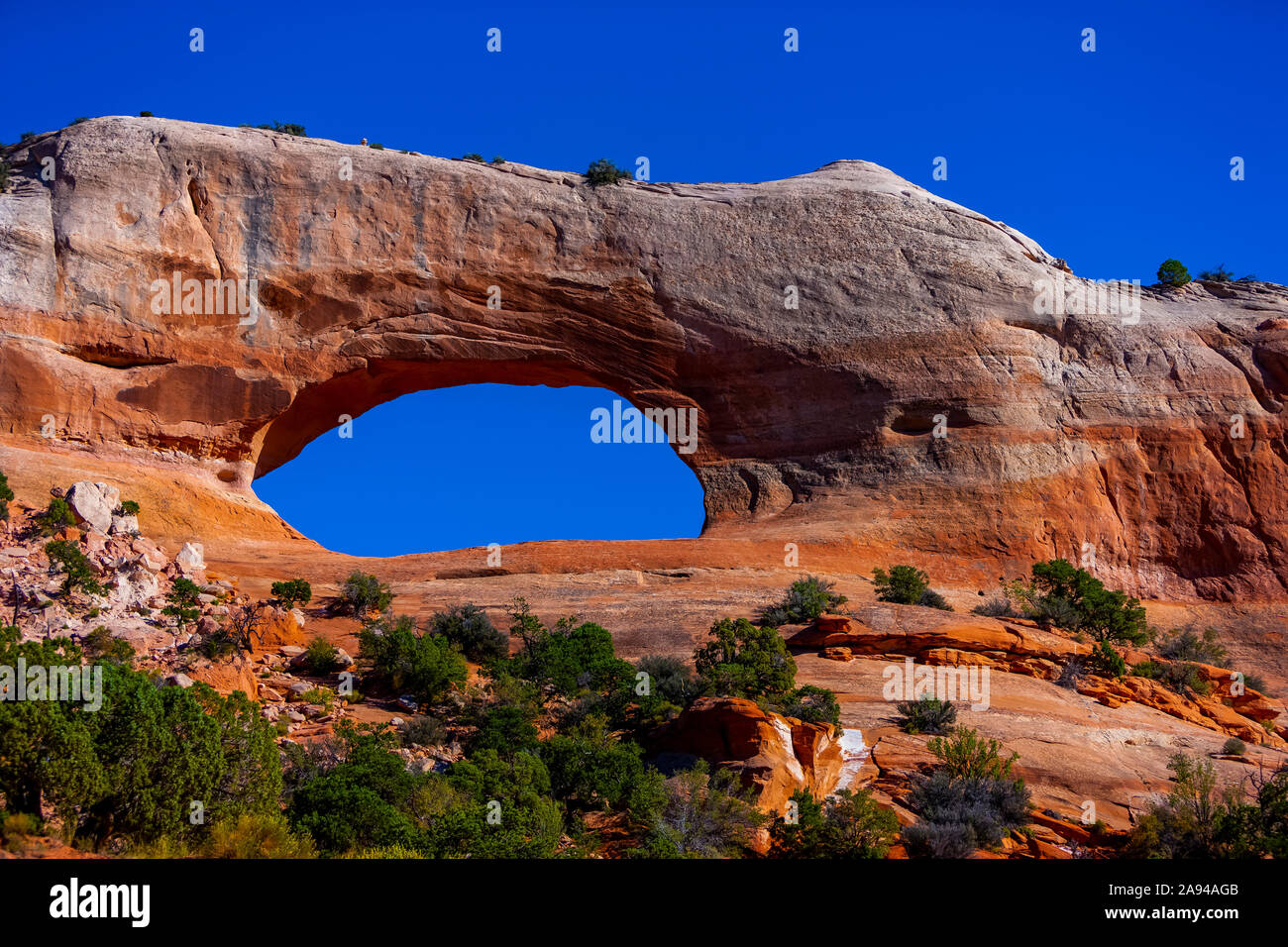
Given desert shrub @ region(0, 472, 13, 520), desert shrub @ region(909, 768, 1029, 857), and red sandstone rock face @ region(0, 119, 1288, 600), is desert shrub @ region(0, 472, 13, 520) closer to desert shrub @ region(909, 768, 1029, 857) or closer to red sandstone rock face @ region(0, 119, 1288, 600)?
red sandstone rock face @ region(0, 119, 1288, 600)

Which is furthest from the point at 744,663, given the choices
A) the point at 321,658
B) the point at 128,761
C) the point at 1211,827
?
the point at 128,761

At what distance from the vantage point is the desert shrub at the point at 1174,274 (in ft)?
104

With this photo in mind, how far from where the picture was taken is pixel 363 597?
21.7 m

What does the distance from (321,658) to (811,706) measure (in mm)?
7163

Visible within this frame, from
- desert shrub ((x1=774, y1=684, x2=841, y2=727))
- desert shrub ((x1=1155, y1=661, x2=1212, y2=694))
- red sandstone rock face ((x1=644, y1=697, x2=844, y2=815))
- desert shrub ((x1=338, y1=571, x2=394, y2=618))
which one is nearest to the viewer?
red sandstone rock face ((x1=644, y1=697, x2=844, y2=815))

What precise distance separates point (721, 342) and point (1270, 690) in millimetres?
13881

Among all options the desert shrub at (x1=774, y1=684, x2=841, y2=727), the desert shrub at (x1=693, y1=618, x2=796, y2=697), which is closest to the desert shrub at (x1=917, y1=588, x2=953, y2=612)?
the desert shrub at (x1=693, y1=618, x2=796, y2=697)

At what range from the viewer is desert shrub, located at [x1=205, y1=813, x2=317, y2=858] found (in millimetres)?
11070

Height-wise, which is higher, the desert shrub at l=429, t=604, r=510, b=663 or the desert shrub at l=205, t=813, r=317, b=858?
the desert shrub at l=429, t=604, r=510, b=663

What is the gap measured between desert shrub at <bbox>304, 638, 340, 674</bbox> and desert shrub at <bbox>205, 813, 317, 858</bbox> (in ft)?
20.9

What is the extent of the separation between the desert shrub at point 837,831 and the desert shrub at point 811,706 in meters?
2.59

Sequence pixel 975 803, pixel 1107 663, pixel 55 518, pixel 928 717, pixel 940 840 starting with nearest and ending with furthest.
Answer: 1. pixel 940 840
2. pixel 975 803
3. pixel 928 717
4. pixel 1107 663
5. pixel 55 518

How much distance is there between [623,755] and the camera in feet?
47.9

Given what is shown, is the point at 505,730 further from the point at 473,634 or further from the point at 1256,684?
the point at 1256,684
